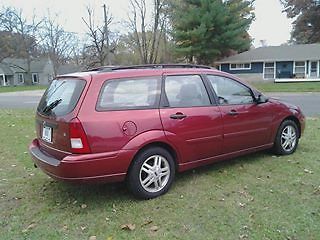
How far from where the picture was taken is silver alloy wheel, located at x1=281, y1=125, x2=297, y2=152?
19.0 feet

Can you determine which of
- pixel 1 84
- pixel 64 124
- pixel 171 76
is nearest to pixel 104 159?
pixel 64 124

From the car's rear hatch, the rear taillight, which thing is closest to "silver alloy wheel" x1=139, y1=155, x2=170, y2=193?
the rear taillight

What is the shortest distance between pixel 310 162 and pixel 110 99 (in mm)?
3473

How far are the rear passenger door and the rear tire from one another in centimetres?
144

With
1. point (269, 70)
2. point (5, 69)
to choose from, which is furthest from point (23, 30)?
point (269, 70)

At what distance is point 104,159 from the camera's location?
379 centimetres

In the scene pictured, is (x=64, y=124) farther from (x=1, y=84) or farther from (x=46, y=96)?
(x=1, y=84)

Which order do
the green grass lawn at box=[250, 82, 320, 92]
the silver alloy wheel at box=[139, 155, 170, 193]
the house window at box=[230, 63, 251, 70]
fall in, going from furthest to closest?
1. the house window at box=[230, 63, 251, 70]
2. the green grass lawn at box=[250, 82, 320, 92]
3. the silver alloy wheel at box=[139, 155, 170, 193]

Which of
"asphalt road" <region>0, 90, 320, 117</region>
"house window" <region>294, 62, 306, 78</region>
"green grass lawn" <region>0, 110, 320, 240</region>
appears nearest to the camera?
"green grass lawn" <region>0, 110, 320, 240</region>

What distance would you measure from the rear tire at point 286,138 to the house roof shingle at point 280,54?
105 feet

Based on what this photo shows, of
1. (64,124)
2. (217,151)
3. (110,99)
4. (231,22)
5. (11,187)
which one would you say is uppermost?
(231,22)

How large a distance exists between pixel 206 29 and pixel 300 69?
12426 mm

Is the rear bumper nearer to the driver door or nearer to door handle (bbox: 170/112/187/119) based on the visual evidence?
door handle (bbox: 170/112/187/119)

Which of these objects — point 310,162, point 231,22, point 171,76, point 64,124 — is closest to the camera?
point 64,124
